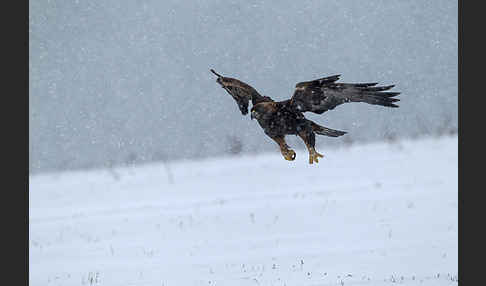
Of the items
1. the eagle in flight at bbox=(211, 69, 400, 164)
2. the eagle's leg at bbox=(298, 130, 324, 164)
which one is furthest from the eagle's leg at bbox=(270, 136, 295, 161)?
the eagle's leg at bbox=(298, 130, 324, 164)

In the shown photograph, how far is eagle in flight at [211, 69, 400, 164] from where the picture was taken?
2693mm

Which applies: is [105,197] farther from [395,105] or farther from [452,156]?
Answer: [395,105]

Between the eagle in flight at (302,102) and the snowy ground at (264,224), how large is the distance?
686 centimetres

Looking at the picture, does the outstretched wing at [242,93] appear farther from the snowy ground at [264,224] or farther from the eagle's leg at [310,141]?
the snowy ground at [264,224]

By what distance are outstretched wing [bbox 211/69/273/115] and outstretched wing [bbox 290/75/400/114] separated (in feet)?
0.57

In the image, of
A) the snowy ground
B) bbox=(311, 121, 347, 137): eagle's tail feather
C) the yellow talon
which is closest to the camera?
the yellow talon

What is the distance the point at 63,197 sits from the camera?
24828 millimetres

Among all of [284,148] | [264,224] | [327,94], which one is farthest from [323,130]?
[264,224]

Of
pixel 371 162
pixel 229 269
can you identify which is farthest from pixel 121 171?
pixel 229 269

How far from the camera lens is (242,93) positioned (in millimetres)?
2803

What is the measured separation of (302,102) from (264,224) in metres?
12.9

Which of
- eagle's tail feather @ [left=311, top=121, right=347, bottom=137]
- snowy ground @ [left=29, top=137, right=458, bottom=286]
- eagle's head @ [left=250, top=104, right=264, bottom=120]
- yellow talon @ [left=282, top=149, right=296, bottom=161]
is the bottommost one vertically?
snowy ground @ [left=29, top=137, right=458, bottom=286]

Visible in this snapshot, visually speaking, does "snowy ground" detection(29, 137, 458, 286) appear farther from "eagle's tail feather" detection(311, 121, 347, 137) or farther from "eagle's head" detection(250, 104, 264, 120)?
"eagle's head" detection(250, 104, 264, 120)

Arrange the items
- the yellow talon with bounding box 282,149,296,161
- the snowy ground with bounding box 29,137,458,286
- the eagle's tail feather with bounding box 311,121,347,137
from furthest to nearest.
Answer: the snowy ground with bounding box 29,137,458,286 < the eagle's tail feather with bounding box 311,121,347,137 < the yellow talon with bounding box 282,149,296,161
